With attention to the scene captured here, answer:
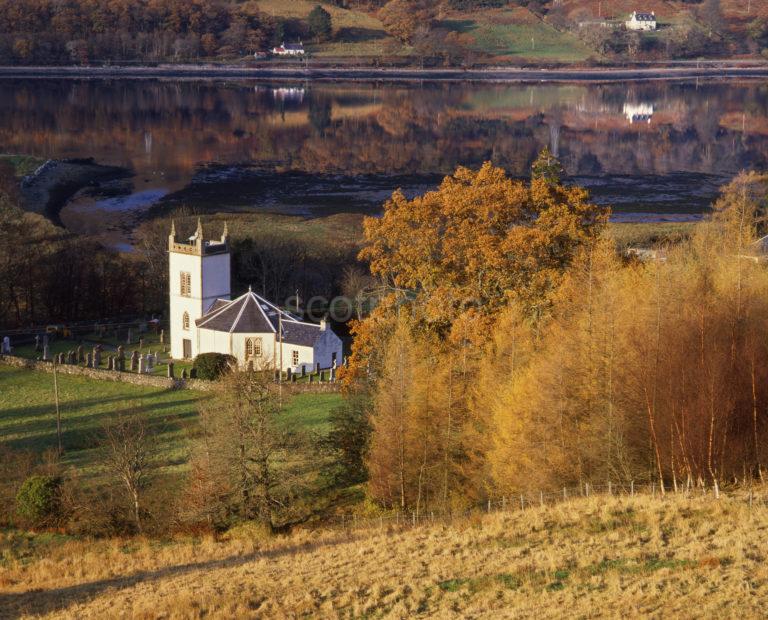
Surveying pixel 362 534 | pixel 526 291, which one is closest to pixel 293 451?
pixel 362 534

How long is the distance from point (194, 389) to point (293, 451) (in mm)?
9638

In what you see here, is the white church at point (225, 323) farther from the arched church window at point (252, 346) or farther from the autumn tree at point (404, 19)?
the autumn tree at point (404, 19)

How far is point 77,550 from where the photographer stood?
26.3 meters

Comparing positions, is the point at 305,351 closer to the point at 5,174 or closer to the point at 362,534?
the point at 362,534

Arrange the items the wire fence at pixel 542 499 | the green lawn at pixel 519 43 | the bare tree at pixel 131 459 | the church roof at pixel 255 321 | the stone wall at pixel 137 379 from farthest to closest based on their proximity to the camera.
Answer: the green lawn at pixel 519 43
the church roof at pixel 255 321
the stone wall at pixel 137 379
the bare tree at pixel 131 459
the wire fence at pixel 542 499

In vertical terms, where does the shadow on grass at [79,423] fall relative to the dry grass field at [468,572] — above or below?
below

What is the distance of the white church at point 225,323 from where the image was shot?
Result: 39.3 metres

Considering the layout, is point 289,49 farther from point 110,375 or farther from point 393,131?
point 110,375

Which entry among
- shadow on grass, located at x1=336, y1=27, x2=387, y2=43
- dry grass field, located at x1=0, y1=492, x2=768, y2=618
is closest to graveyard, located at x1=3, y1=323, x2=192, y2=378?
dry grass field, located at x1=0, y1=492, x2=768, y2=618

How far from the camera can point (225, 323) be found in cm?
4034

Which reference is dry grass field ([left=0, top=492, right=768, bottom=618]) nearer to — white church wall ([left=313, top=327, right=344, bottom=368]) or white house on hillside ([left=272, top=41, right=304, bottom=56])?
white church wall ([left=313, top=327, right=344, bottom=368])

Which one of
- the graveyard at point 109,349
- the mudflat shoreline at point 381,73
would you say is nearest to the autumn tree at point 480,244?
the graveyard at point 109,349

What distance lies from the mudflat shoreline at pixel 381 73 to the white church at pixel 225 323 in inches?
4979

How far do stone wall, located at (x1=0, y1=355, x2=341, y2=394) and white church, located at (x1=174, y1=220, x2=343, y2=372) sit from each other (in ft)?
5.71
